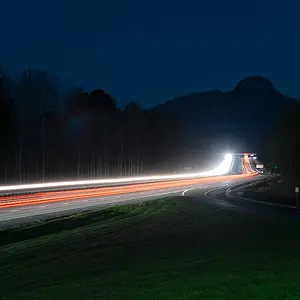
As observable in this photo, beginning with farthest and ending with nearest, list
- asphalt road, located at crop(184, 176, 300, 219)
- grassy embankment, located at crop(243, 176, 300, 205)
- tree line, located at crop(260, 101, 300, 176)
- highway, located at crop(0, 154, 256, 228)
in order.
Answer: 1. tree line, located at crop(260, 101, 300, 176)
2. grassy embankment, located at crop(243, 176, 300, 205)
3. highway, located at crop(0, 154, 256, 228)
4. asphalt road, located at crop(184, 176, 300, 219)

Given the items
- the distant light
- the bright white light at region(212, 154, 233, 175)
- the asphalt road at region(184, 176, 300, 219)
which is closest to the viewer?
the asphalt road at region(184, 176, 300, 219)

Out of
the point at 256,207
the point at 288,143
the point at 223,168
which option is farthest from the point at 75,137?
the point at 223,168

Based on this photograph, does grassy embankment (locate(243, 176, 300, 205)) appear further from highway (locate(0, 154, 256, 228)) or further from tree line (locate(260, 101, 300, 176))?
highway (locate(0, 154, 256, 228))

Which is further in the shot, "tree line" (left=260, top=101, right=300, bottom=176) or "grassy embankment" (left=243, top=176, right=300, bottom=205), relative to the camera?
"tree line" (left=260, top=101, right=300, bottom=176)

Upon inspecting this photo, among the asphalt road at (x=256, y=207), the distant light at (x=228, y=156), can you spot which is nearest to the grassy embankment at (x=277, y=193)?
the asphalt road at (x=256, y=207)

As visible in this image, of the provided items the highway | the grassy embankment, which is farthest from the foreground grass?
the grassy embankment

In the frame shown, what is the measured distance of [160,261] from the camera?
1094 cm

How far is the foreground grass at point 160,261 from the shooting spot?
25.9ft

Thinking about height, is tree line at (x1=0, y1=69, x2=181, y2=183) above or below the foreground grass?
above

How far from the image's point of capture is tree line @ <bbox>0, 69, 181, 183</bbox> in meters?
53.4

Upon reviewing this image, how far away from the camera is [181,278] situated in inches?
342

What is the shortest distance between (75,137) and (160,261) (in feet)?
199

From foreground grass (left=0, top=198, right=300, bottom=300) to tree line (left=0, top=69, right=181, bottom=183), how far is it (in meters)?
A: 34.1

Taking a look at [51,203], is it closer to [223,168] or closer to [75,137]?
[75,137]
